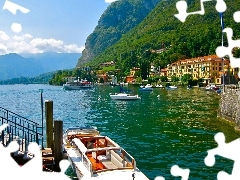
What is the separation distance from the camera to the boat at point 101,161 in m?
13.8

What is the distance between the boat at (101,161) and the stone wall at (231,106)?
48.6ft

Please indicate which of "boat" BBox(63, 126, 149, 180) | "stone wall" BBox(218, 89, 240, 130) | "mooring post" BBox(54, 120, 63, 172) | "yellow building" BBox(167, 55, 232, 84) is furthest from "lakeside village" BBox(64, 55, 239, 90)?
"mooring post" BBox(54, 120, 63, 172)

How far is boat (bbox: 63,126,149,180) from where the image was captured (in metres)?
13.8

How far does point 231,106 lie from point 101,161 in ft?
65.4

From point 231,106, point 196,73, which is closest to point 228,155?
point 231,106

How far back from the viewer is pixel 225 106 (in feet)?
113

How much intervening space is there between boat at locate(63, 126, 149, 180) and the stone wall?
14.8m

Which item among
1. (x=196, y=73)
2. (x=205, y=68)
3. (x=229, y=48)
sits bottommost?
(x=229, y=48)

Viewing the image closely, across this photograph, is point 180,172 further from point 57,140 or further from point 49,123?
point 49,123

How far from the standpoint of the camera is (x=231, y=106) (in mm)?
32281

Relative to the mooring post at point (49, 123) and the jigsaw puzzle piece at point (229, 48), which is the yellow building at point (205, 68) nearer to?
the mooring post at point (49, 123)

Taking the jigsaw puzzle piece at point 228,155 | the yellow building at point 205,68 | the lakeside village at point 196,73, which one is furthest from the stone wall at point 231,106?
the yellow building at point 205,68

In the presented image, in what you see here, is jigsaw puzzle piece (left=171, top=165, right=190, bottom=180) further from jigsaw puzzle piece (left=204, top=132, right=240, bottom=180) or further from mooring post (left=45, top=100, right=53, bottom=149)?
mooring post (left=45, top=100, right=53, bottom=149)

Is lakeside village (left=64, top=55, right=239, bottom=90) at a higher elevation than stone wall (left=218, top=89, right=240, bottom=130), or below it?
higher
